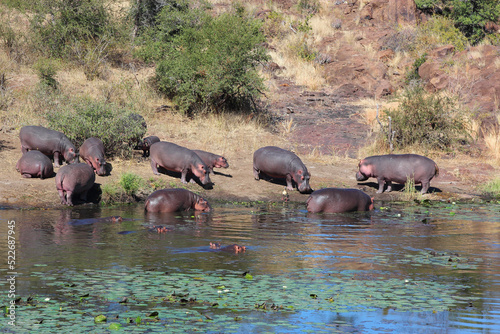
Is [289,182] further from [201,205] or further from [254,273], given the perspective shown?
[254,273]

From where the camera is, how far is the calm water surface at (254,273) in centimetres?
506

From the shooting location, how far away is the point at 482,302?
5.66 meters

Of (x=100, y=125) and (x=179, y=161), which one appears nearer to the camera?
(x=179, y=161)

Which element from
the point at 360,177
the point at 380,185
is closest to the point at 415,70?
the point at 360,177

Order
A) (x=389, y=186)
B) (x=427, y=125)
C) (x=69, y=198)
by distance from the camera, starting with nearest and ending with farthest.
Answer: (x=69, y=198)
(x=389, y=186)
(x=427, y=125)

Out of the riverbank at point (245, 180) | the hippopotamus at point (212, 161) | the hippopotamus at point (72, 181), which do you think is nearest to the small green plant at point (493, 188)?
the riverbank at point (245, 180)

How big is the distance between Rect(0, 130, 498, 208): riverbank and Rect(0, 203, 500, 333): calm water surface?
98 centimetres

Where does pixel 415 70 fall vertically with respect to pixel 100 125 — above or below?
above

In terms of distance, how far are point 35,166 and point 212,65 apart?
7510 mm

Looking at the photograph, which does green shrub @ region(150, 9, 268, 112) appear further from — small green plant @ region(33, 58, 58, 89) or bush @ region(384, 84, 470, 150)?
bush @ region(384, 84, 470, 150)

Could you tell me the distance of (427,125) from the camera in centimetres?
1723

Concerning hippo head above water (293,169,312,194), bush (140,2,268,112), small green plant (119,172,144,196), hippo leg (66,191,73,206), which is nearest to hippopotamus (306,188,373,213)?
hippo head above water (293,169,312,194)

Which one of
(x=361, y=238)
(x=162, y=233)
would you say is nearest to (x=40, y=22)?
(x=162, y=233)

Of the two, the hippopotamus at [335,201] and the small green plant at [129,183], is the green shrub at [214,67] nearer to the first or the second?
the small green plant at [129,183]
